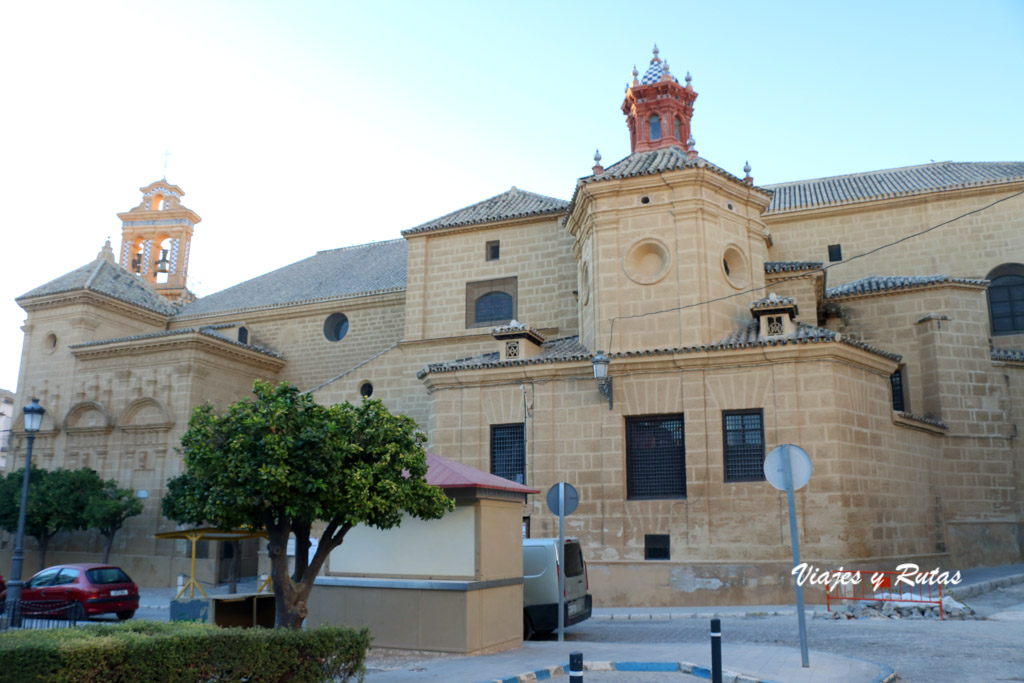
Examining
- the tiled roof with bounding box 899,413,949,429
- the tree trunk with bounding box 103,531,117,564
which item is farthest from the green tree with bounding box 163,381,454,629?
the tree trunk with bounding box 103,531,117,564

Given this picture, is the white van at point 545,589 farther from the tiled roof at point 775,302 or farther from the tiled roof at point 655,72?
the tiled roof at point 655,72

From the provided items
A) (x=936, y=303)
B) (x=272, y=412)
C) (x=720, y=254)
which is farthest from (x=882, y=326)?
(x=272, y=412)

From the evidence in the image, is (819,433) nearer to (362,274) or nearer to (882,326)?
(882,326)

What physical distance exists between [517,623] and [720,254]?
1103cm

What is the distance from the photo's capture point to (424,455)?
1024 centimetres

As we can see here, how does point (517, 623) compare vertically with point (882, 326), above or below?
below

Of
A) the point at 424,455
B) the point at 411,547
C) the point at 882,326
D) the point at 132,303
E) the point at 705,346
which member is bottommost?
the point at 411,547

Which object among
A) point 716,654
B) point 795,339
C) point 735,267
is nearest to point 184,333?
point 735,267

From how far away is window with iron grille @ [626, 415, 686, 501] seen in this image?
1817cm

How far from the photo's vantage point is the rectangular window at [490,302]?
25.3 m

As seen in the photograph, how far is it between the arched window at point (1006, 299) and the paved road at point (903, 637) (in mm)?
10787

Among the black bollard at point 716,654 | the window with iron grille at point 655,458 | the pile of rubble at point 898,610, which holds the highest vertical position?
the window with iron grille at point 655,458

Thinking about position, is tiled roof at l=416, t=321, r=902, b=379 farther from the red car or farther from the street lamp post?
the street lamp post

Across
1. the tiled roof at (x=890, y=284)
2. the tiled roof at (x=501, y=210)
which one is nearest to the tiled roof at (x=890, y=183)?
the tiled roof at (x=890, y=284)
